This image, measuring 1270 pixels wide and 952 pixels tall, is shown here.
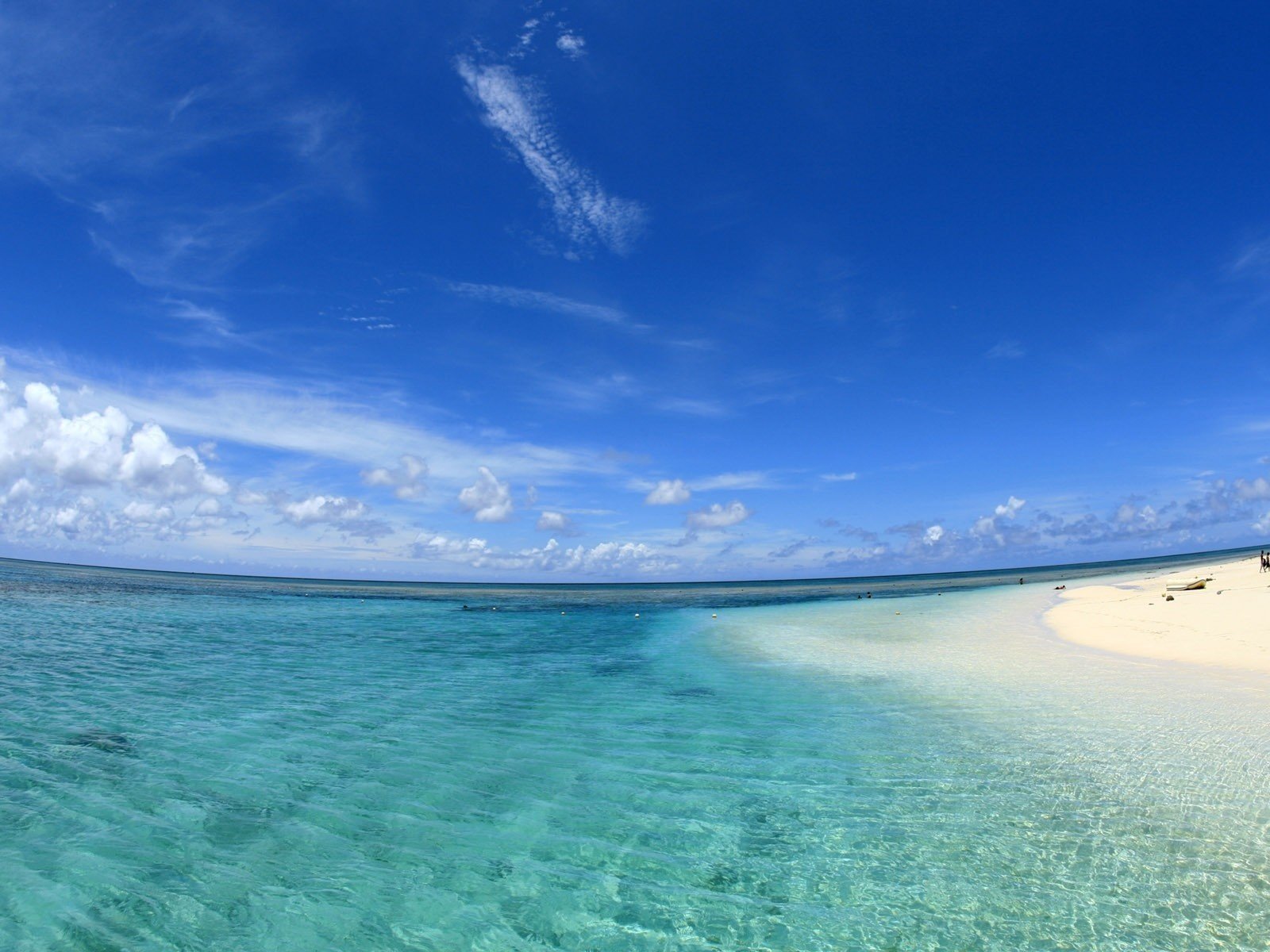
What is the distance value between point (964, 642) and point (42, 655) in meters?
34.0

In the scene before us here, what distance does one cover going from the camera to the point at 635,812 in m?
8.66

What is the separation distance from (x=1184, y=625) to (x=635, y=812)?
2639cm

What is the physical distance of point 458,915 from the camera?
612cm

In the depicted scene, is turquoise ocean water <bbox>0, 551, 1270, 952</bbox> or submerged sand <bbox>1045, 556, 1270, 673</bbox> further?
submerged sand <bbox>1045, 556, 1270, 673</bbox>

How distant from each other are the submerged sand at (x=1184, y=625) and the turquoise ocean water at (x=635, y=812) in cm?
255

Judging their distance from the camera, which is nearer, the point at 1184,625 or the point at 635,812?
the point at 635,812

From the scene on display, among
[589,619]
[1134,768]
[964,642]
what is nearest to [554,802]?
[1134,768]

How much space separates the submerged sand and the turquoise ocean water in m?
2.55

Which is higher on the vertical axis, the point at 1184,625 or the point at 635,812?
the point at 1184,625

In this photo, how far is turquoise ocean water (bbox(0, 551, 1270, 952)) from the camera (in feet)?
19.4

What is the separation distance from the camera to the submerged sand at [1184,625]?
1884cm

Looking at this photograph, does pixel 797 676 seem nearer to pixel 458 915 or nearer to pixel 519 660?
pixel 519 660

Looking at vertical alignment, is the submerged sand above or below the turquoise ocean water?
above

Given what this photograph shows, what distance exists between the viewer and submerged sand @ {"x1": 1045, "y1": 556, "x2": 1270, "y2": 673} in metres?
18.8
